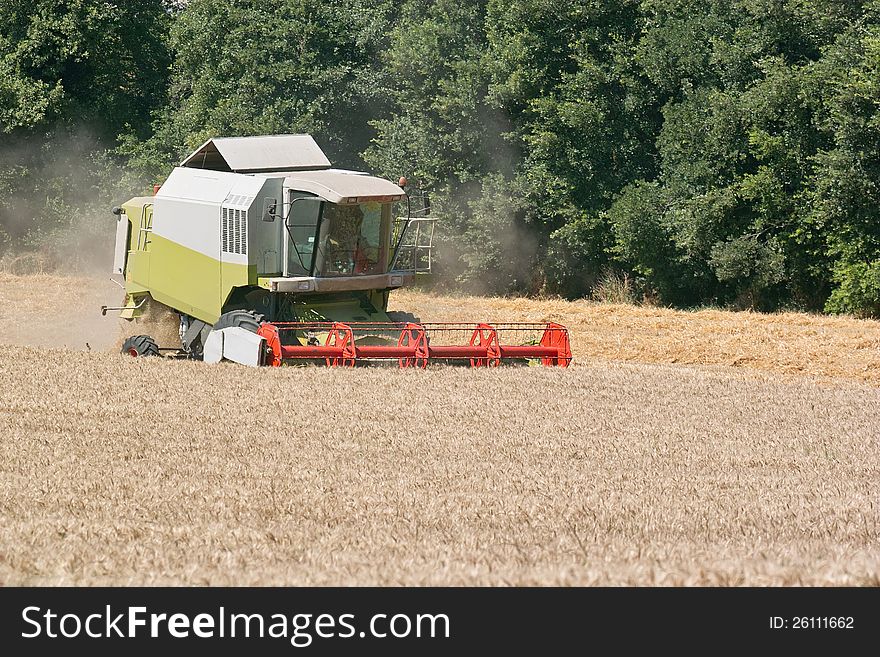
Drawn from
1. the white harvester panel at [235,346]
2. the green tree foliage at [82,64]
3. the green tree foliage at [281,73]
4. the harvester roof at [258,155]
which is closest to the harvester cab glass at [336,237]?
the white harvester panel at [235,346]

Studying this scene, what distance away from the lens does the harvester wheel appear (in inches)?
624

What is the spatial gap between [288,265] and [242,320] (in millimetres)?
861

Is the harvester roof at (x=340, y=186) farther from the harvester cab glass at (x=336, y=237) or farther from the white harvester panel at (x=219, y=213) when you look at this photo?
the white harvester panel at (x=219, y=213)

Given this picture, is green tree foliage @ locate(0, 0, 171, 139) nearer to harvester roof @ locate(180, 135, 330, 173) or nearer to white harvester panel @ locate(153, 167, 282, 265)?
harvester roof @ locate(180, 135, 330, 173)

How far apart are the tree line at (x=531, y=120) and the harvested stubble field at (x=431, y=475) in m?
8.99

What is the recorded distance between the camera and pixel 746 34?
24109 mm

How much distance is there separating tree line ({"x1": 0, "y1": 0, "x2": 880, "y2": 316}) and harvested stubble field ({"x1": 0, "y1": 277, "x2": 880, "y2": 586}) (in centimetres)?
899

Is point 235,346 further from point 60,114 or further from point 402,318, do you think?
point 60,114

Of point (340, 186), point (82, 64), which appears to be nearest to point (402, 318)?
point (340, 186)

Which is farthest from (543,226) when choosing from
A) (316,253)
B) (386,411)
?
(386,411)

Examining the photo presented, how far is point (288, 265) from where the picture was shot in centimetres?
1467

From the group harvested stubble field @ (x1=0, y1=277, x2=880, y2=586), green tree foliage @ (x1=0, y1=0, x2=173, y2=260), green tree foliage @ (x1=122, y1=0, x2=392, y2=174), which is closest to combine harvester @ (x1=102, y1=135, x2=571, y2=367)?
harvested stubble field @ (x1=0, y1=277, x2=880, y2=586)

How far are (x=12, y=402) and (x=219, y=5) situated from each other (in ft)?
66.3

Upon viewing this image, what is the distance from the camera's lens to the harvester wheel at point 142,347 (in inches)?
624
